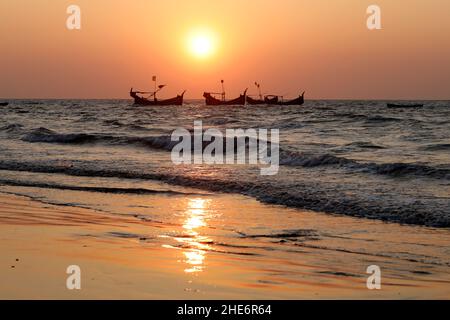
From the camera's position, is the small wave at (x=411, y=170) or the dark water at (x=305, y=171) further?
the small wave at (x=411, y=170)

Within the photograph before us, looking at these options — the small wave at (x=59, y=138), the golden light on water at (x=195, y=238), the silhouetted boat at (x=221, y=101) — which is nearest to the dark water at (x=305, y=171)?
the small wave at (x=59, y=138)

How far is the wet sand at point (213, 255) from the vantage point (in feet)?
26.2

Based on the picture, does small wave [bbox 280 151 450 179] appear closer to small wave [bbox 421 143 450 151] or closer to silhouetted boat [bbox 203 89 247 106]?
small wave [bbox 421 143 450 151]

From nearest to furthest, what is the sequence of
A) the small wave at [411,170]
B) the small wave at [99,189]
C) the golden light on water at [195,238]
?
the golden light on water at [195,238] < the small wave at [99,189] < the small wave at [411,170]

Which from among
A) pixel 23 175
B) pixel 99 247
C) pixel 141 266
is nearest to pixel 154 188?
pixel 23 175

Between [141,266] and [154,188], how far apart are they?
9.52 meters

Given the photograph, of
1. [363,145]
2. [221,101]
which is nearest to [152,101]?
[221,101]

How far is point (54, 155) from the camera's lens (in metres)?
29.1

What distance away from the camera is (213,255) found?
32.6 feet

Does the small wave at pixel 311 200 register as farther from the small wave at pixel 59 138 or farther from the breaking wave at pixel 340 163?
the small wave at pixel 59 138


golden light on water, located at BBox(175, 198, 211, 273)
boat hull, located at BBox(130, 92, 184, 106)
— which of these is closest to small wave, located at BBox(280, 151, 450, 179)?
golden light on water, located at BBox(175, 198, 211, 273)

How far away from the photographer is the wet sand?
799cm

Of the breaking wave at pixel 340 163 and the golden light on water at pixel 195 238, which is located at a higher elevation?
the golden light on water at pixel 195 238

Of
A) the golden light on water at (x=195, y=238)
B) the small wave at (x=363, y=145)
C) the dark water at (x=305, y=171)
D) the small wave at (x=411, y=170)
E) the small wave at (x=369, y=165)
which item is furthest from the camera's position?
the small wave at (x=363, y=145)
